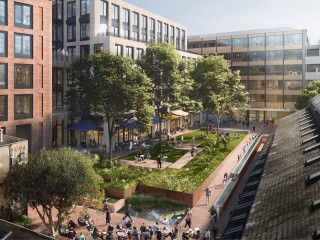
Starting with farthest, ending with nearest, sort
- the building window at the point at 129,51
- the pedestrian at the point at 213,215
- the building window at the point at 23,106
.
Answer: the building window at the point at 129,51 → the building window at the point at 23,106 → the pedestrian at the point at 213,215

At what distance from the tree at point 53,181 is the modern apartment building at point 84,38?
1050 inches

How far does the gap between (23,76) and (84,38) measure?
16869mm

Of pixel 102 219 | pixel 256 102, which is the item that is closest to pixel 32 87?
pixel 102 219

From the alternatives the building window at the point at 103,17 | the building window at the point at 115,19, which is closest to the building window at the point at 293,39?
the building window at the point at 115,19

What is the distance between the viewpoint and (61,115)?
48.3 metres

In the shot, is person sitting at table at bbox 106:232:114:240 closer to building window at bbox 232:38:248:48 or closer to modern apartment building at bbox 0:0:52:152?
modern apartment building at bbox 0:0:52:152

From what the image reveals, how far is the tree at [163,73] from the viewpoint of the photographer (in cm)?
4784

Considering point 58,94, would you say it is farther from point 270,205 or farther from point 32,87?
point 270,205

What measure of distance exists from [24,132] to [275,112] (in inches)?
2436

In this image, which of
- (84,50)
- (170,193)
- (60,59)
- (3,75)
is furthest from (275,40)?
(3,75)

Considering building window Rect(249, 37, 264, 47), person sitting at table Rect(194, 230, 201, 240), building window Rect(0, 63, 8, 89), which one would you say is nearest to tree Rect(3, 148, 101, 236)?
person sitting at table Rect(194, 230, 201, 240)

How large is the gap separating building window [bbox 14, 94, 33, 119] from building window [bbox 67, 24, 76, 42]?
18693mm

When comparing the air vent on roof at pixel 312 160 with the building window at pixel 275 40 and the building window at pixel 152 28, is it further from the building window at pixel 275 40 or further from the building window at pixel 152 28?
the building window at pixel 275 40

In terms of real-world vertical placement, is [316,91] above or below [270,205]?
above
